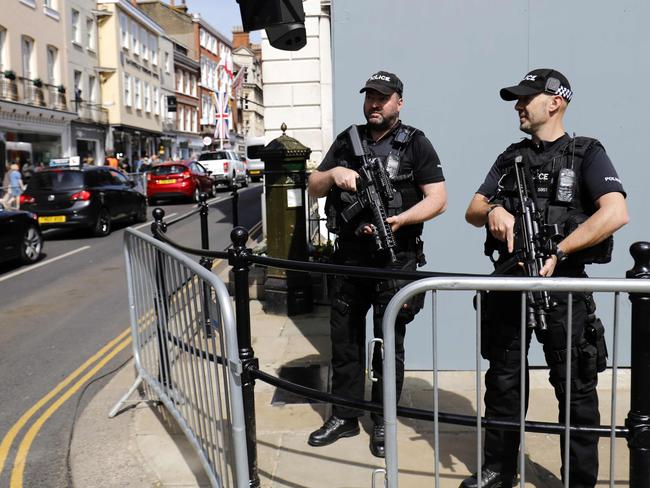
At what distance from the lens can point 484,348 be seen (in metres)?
3.21

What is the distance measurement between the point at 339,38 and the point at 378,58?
0.33 metres

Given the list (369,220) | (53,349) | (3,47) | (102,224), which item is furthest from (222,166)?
(369,220)

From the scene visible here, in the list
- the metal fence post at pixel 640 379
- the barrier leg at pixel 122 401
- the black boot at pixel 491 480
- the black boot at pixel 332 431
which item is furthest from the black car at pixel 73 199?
the metal fence post at pixel 640 379

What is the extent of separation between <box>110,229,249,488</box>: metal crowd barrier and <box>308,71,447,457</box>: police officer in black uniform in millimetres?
890

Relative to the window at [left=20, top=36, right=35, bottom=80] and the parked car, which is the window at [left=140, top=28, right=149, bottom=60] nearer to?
the window at [left=20, top=36, right=35, bottom=80]

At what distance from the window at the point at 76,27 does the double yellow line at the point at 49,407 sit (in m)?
32.5

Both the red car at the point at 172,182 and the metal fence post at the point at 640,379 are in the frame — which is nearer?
the metal fence post at the point at 640,379

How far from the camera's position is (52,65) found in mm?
32406

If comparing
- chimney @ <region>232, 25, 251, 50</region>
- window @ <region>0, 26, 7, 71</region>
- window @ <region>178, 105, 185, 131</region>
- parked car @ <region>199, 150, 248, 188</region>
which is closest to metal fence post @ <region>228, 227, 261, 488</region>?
parked car @ <region>199, 150, 248, 188</region>

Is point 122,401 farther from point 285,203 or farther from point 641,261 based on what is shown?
point 641,261

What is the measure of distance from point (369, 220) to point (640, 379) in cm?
177

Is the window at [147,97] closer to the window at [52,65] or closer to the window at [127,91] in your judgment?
the window at [127,91]

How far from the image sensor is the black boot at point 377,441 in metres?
3.67

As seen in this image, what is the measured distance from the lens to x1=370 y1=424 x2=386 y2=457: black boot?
367cm
